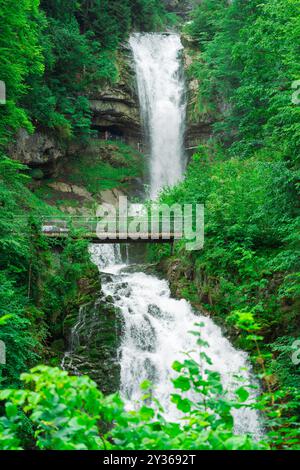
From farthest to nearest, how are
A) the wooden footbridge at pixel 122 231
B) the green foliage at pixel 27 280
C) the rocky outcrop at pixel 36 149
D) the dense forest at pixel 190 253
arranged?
the rocky outcrop at pixel 36 149 < the wooden footbridge at pixel 122 231 < the green foliage at pixel 27 280 < the dense forest at pixel 190 253

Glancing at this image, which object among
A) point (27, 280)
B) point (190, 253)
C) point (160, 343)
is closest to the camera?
point (27, 280)

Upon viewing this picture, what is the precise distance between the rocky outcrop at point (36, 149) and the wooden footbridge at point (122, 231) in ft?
24.3

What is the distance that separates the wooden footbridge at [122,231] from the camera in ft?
51.5

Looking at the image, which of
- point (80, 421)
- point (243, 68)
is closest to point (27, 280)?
point (80, 421)

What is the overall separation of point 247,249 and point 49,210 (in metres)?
11.5

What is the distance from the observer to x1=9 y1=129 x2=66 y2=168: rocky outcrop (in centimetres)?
2342

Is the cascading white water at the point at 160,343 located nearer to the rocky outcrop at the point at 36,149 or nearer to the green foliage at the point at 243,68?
the green foliage at the point at 243,68

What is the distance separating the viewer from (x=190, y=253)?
1530cm

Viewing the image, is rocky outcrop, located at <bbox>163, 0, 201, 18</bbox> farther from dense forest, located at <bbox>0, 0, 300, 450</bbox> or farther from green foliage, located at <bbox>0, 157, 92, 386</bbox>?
green foliage, located at <bbox>0, 157, 92, 386</bbox>

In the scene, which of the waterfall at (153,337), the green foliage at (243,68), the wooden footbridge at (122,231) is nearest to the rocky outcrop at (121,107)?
the green foliage at (243,68)

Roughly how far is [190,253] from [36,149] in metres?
12.5

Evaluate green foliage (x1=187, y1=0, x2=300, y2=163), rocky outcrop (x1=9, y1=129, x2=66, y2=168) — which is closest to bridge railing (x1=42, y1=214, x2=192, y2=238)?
green foliage (x1=187, y1=0, x2=300, y2=163)

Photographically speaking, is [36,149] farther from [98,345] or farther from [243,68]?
[98,345]

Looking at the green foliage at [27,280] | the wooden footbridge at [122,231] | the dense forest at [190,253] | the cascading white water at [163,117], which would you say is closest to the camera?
the dense forest at [190,253]
